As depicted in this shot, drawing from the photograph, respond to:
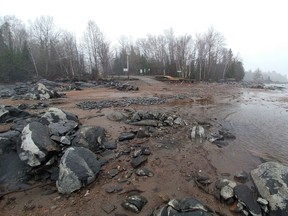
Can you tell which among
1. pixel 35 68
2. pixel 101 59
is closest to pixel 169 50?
pixel 101 59

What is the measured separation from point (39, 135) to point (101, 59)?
35889mm

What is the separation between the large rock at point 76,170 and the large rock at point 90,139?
2.75 feet

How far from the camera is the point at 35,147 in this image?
4793 millimetres

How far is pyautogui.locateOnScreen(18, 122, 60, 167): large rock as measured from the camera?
4719mm

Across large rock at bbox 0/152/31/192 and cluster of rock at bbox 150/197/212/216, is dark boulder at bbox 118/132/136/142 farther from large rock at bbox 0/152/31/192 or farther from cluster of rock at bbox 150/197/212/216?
cluster of rock at bbox 150/197/212/216

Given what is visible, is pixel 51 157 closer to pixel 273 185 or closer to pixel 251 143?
pixel 273 185

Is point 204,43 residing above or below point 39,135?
above

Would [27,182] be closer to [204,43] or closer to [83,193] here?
[83,193]

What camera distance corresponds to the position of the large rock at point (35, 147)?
15.5 feet

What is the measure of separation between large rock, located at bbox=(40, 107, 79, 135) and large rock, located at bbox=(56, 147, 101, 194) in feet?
5.53

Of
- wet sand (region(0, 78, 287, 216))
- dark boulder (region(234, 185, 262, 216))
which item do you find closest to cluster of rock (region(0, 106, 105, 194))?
wet sand (region(0, 78, 287, 216))

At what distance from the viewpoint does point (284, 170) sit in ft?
13.9

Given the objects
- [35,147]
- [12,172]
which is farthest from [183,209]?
[12,172]

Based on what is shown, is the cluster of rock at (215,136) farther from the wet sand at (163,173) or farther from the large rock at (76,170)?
the large rock at (76,170)
